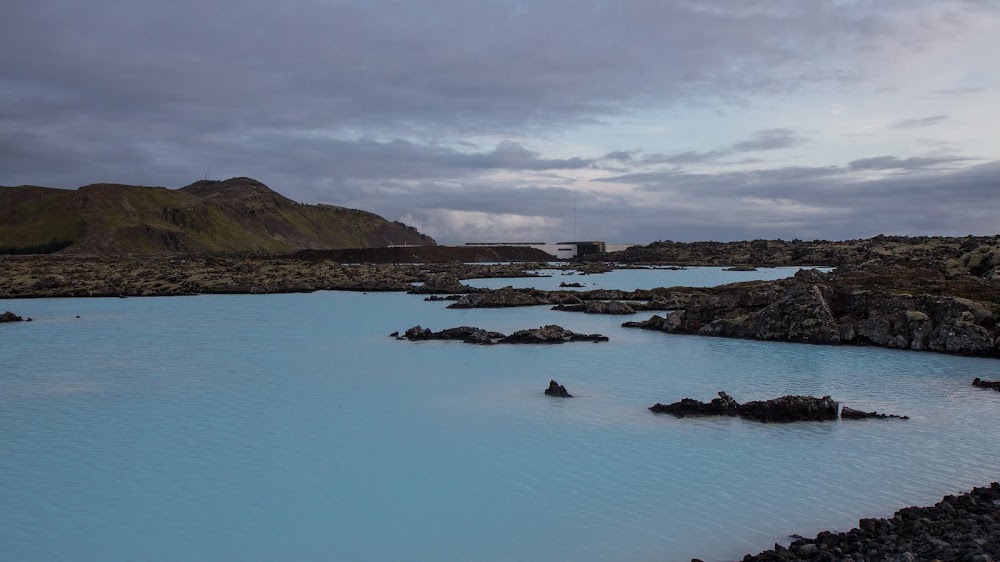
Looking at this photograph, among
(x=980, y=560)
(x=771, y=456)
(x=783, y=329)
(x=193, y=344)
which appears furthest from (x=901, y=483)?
(x=193, y=344)

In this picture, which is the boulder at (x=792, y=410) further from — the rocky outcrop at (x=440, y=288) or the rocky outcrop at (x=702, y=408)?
the rocky outcrop at (x=440, y=288)

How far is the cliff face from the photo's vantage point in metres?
17.8

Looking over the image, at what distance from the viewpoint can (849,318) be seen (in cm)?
1991

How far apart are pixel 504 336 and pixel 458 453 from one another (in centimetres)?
1049

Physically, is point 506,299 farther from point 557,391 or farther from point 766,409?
point 766,409

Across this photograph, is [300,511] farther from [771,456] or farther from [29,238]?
[29,238]

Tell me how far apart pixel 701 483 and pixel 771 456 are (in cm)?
154

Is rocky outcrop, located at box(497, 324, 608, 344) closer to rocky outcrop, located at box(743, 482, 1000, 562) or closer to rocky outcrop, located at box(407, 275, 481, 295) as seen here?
rocky outcrop, located at box(743, 482, 1000, 562)

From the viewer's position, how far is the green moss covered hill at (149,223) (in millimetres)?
110562

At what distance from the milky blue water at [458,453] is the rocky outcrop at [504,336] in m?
0.95

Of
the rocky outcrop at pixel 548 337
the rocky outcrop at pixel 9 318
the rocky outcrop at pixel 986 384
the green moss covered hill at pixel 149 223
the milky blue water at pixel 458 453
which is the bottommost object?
the milky blue water at pixel 458 453

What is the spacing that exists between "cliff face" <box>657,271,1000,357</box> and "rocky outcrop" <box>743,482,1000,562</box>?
12364mm

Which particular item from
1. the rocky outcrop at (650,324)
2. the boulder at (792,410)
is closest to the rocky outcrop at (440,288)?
the rocky outcrop at (650,324)

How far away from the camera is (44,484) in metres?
8.52
